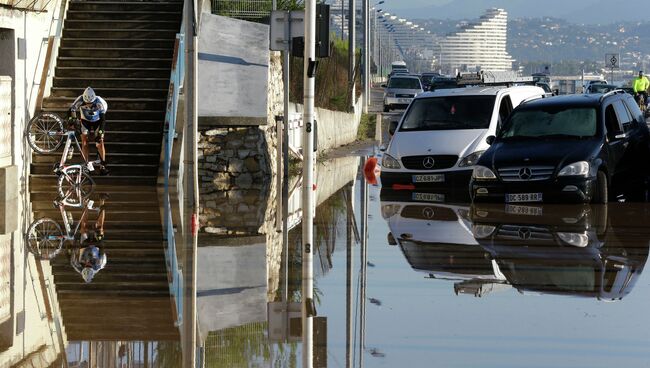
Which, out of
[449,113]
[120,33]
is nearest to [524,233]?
[449,113]

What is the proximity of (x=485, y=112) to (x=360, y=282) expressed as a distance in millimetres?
13022

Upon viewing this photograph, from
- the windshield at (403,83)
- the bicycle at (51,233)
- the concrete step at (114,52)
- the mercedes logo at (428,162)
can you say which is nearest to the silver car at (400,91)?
the windshield at (403,83)

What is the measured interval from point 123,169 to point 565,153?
8327mm

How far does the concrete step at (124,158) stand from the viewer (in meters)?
25.7

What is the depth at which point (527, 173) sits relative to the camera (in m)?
21.1

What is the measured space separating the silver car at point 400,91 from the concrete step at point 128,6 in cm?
3382

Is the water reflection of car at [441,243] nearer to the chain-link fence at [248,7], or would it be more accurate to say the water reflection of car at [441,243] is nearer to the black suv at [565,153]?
the black suv at [565,153]

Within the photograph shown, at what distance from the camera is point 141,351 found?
32.4ft

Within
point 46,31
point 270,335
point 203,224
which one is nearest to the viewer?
point 270,335

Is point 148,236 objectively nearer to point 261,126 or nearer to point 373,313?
point 373,313

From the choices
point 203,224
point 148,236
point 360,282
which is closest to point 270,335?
point 360,282

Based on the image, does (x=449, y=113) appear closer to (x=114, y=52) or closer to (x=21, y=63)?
(x=114, y=52)

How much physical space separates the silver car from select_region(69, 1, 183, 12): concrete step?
3382cm

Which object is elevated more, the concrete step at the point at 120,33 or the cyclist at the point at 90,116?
the concrete step at the point at 120,33
